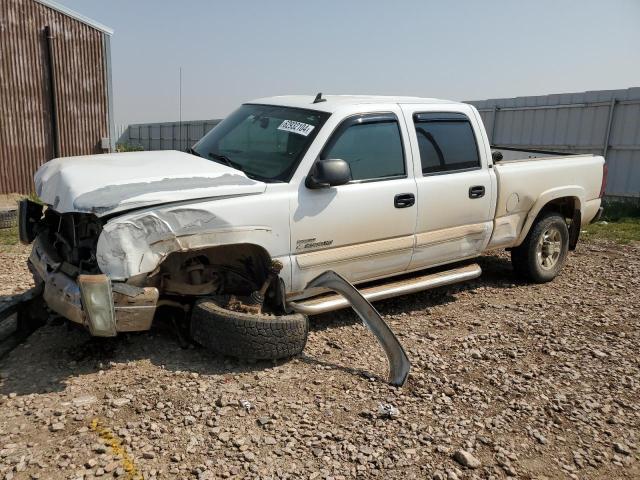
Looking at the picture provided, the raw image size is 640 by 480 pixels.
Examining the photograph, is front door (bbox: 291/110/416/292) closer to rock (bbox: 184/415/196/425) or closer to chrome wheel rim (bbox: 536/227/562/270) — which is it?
rock (bbox: 184/415/196/425)

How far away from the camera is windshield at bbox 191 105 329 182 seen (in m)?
4.12

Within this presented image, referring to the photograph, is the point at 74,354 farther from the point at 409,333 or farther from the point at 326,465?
the point at 409,333

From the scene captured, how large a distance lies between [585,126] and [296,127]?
34.0 ft

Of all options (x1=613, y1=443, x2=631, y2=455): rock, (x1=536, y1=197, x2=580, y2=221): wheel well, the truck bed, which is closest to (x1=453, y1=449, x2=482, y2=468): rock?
(x1=613, y1=443, x2=631, y2=455): rock

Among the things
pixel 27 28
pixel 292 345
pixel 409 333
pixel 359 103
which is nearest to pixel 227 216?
pixel 292 345

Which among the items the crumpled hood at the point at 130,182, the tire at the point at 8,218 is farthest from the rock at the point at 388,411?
the tire at the point at 8,218

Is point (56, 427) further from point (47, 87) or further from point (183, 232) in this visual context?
point (47, 87)

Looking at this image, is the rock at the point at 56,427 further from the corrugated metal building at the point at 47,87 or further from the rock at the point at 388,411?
the corrugated metal building at the point at 47,87

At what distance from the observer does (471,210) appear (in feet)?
16.6

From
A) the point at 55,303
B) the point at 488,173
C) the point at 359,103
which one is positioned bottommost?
the point at 55,303

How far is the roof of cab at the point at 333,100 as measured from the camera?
445 cm

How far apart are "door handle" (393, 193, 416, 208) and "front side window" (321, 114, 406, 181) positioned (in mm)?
178

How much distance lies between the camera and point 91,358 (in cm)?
381

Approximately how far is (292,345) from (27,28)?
1071 centimetres
